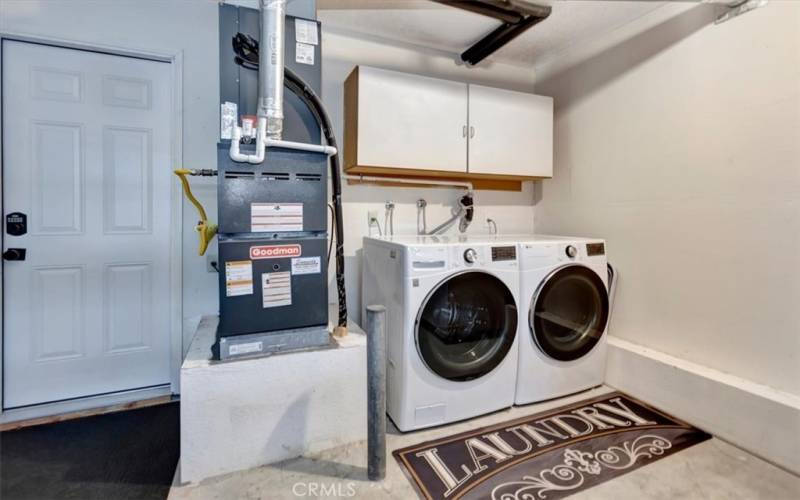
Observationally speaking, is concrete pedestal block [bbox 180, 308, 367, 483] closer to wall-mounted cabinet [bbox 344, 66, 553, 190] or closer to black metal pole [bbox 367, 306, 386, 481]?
black metal pole [bbox 367, 306, 386, 481]

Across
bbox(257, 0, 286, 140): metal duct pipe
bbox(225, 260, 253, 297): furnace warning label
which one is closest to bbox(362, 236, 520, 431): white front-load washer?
bbox(225, 260, 253, 297): furnace warning label

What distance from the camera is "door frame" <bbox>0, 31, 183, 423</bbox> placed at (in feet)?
6.84

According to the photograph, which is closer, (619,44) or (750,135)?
(750,135)

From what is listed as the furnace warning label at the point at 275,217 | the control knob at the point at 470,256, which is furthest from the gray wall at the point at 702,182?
the furnace warning label at the point at 275,217

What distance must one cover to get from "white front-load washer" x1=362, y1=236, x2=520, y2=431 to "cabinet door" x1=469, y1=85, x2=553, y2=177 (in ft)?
2.60

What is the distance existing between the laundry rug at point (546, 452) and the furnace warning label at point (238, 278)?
103 cm

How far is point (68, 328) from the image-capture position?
218 centimetres

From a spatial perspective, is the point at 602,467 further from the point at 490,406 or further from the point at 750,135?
the point at 750,135

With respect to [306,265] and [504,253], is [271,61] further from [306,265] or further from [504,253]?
[504,253]

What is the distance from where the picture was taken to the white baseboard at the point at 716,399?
5.51ft

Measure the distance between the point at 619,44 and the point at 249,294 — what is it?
2724mm

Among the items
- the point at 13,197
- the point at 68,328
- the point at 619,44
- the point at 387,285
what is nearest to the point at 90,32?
the point at 13,197

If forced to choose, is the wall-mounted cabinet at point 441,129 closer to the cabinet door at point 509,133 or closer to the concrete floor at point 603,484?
the cabinet door at point 509,133

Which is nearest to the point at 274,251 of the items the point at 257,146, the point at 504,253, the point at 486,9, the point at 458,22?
the point at 257,146
